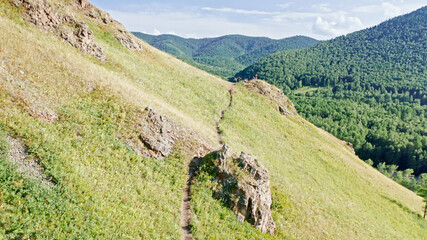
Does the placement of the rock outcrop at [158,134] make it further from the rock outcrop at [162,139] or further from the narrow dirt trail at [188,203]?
the narrow dirt trail at [188,203]

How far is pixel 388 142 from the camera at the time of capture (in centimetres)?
13425

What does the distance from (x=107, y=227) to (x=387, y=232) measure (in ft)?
126

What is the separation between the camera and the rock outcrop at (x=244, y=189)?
19016 millimetres

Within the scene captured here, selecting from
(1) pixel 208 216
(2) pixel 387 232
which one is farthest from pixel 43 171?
(2) pixel 387 232

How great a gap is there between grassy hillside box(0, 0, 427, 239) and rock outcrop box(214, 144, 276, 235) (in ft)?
3.31

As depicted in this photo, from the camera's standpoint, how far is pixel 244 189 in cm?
1944

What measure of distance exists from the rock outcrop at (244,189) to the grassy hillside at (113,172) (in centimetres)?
101

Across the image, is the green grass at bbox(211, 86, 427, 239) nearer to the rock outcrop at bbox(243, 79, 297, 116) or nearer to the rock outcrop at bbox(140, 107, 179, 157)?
the rock outcrop at bbox(243, 79, 297, 116)

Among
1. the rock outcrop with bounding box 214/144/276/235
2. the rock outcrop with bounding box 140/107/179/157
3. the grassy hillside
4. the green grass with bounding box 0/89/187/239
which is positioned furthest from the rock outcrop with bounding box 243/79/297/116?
the green grass with bounding box 0/89/187/239

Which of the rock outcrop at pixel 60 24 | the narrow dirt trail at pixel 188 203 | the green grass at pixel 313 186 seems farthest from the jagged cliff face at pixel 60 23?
the narrow dirt trail at pixel 188 203

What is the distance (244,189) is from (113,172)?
33.7 feet

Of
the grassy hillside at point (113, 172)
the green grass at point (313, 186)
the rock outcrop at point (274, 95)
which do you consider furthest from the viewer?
the rock outcrop at point (274, 95)

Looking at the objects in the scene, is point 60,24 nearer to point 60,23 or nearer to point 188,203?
point 60,23

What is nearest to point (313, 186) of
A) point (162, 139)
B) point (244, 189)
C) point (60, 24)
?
point (244, 189)
